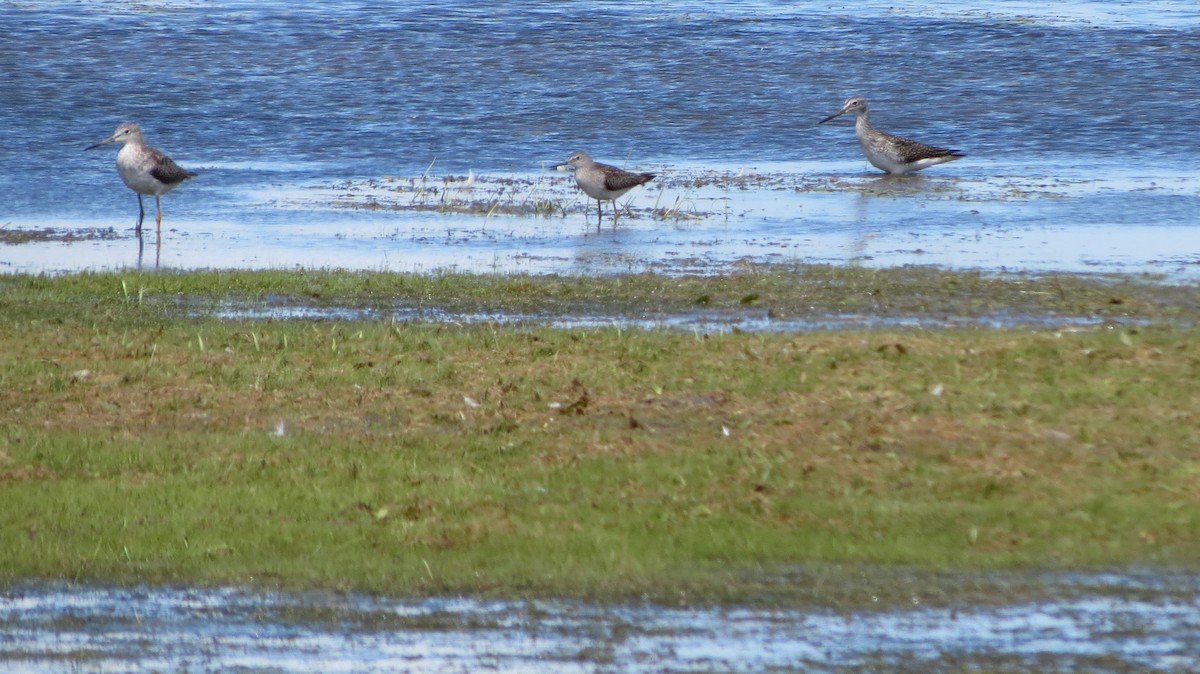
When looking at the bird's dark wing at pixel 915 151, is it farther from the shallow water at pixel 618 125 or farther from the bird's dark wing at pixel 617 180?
the bird's dark wing at pixel 617 180

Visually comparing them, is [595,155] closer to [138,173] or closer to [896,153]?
[896,153]

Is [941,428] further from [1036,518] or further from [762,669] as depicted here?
[762,669]

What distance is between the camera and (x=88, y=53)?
31719 mm

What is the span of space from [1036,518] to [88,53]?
83.9ft

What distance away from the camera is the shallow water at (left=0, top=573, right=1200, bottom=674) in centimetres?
672

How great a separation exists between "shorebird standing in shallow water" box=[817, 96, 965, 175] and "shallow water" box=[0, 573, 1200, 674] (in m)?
16.4

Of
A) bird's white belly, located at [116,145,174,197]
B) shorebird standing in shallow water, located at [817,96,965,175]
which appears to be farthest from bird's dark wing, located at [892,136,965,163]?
bird's white belly, located at [116,145,174,197]

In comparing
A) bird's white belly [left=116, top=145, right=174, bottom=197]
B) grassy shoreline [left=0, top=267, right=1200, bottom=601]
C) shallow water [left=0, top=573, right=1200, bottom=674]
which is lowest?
bird's white belly [left=116, top=145, right=174, bottom=197]

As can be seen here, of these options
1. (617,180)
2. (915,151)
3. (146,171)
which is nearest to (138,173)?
(146,171)

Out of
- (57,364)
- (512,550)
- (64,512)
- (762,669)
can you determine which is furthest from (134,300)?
(762,669)

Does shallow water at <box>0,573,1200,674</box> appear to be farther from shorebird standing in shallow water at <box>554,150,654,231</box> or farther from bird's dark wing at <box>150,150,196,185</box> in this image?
shorebird standing in shallow water at <box>554,150,654,231</box>

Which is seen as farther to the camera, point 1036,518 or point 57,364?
point 57,364

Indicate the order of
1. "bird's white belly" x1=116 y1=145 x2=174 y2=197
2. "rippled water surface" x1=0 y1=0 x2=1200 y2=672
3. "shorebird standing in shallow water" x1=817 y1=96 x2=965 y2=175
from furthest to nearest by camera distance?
"shorebird standing in shallow water" x1=817 y1=96 x2=965 y2=175
"bird's white belly" x1=116 y1=145 x2=174 y2=197
"rippled water surface" x1=0 y1=0 x2=1200 y2=672

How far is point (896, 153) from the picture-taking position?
23.8 m
